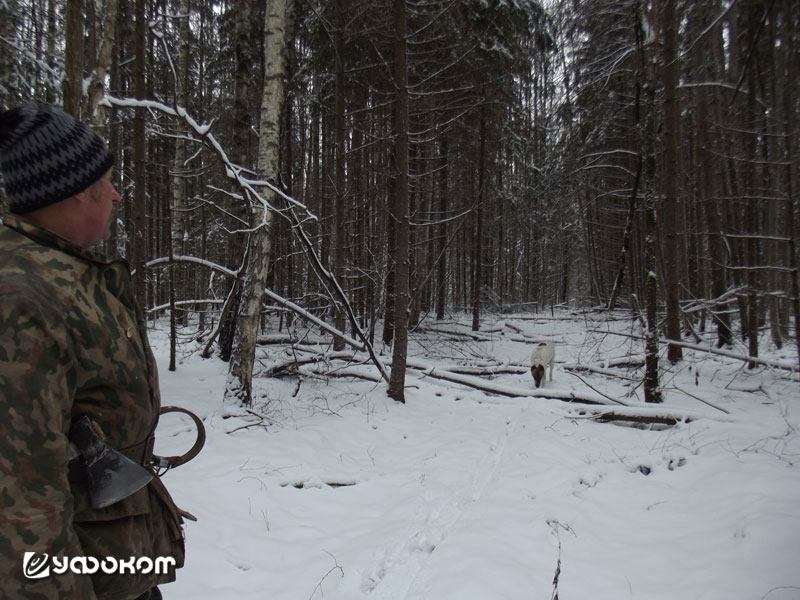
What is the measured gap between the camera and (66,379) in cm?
119

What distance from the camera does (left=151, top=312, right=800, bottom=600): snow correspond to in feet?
11.1

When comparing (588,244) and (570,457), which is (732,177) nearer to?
(570,457)

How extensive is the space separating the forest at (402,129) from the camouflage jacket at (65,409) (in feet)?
8.31

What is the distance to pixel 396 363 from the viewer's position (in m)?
8.27

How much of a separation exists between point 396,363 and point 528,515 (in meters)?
4.20

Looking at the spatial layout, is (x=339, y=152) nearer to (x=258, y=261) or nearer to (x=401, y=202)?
(x=401, y=202)

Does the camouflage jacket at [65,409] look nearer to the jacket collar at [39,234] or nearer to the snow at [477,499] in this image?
the jacket collar at [39,234]

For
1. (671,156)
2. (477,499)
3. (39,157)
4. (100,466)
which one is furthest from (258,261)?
(671,156)

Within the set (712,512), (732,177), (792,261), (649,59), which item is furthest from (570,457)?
(732,177)

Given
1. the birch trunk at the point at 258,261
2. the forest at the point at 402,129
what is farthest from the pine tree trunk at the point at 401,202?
the birch trunk at the point at 258,261

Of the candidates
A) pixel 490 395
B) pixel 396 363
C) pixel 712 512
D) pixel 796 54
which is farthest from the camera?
pixel 490 395

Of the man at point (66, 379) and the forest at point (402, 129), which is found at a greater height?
the forest at point (402, 129)

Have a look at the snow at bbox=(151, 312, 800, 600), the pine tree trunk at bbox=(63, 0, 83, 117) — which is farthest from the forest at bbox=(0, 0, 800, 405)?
the snow at bbox=(151, 312, 800, 600)

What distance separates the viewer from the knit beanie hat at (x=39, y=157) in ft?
4.31
